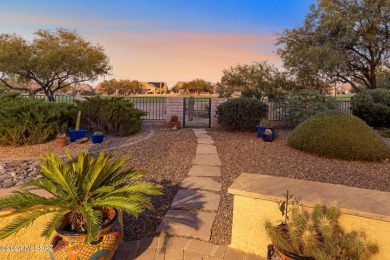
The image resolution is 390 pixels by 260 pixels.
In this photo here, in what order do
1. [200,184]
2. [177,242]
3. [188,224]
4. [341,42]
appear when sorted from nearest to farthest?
[177,242] < [188,224] < [200,184] < [341,42]

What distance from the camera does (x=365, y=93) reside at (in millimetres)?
12039

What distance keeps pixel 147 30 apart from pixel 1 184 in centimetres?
1031

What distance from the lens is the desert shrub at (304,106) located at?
10.4m

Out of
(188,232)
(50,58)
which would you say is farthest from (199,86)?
(188,232)

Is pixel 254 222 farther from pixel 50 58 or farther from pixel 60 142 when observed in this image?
pixel 50 58

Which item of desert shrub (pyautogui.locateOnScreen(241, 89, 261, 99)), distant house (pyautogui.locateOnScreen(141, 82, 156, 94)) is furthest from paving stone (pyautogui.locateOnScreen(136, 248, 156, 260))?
distant house (pyautogui.locateOnScreen(141, 82, 156, 94))

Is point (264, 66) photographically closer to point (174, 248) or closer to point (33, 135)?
point (33, 135)

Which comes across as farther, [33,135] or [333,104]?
[333,104]

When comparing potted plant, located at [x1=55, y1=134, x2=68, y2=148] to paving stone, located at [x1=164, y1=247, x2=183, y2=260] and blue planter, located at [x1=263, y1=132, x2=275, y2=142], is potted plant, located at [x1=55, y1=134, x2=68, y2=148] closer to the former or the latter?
blue planter, located at [x1=263, y1=132, x2=275, y2=142]

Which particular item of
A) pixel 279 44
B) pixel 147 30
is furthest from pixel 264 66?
pixel 147 30

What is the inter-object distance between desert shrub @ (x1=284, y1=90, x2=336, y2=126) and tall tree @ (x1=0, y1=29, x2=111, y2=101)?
12.2 m

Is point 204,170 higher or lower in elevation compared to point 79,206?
lower

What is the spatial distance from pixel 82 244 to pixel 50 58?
16.5 m

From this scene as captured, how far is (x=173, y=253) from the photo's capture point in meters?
2.56
